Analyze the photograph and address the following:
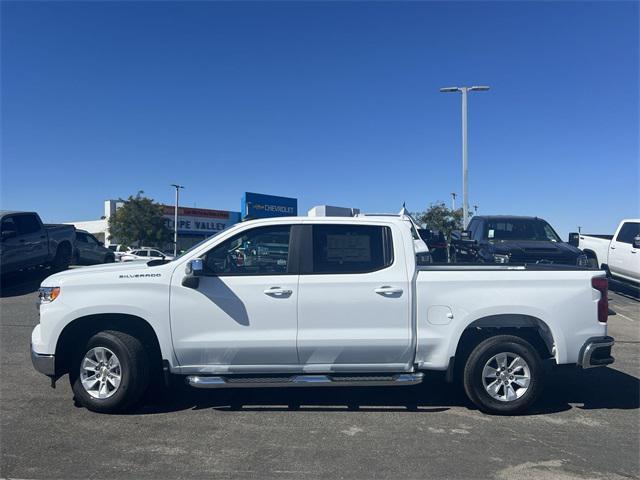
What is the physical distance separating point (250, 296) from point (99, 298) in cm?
149

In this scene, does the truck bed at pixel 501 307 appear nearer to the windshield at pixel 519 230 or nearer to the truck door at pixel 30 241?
the windshield at pixel 519 230

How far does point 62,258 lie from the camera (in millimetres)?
14953

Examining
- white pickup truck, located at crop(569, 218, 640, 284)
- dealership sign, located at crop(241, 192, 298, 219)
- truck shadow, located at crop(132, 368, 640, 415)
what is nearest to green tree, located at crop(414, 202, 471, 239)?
dealership sign, located at crop(241, 192, 298, 219)

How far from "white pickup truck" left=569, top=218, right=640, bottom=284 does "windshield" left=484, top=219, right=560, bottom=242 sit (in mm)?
1275

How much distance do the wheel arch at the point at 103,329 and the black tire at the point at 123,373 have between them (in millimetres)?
111

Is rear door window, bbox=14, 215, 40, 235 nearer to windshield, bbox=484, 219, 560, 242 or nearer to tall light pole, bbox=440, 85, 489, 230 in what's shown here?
windshield, bbox=484, 219, 560, 242

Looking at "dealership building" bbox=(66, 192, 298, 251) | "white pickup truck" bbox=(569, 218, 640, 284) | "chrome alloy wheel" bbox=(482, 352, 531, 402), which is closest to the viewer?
"chrome alloy wheel" bbox=(482, 352, 531, 402)

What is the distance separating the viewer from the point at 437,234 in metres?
15.6

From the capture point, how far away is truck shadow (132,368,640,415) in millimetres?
5312

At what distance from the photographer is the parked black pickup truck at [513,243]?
9.93m

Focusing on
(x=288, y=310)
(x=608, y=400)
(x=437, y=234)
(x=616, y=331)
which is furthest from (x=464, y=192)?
(x=288, y=310)

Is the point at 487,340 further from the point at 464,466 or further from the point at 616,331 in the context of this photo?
the point at 616,331

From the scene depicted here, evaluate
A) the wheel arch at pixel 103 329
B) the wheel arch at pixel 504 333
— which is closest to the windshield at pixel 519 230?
the wheel arch at pixel 504 333

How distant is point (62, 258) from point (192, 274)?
11834 mm
